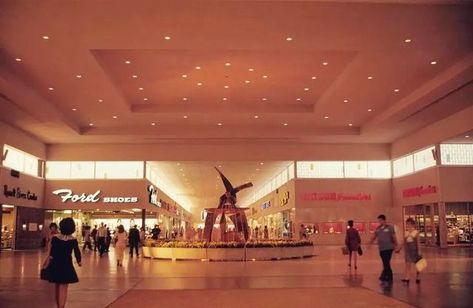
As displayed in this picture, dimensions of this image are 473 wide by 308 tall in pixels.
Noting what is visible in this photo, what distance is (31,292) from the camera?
9672 mm

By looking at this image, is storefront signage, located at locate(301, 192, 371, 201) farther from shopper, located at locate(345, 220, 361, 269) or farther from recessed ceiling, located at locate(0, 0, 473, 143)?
shopper, located at locate(345, 220, 361, 269)

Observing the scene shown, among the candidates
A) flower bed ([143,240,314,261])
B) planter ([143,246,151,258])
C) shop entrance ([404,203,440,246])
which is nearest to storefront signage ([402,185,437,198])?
shop entrance ([404,203,440,246])

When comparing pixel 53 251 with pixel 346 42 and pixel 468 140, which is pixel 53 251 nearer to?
pixel 346 42

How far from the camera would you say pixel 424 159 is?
2906 cm

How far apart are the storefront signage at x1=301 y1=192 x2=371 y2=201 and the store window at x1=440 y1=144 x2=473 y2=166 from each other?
7.54m

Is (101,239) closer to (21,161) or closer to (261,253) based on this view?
(261,253)

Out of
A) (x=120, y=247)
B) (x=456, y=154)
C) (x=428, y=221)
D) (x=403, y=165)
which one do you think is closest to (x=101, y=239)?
(x=120, y=247)

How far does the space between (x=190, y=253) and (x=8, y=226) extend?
16.0 metres

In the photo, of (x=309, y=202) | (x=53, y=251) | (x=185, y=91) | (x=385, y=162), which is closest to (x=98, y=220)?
(x=309, y=202)

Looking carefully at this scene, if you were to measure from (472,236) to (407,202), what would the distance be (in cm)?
502

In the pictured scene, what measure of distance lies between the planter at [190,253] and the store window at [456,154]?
51.0ft

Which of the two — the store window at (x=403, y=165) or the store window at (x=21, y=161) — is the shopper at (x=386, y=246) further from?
the store window at (x=21, y=161)

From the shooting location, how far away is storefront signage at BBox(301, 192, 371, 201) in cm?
3322

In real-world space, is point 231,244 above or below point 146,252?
above
